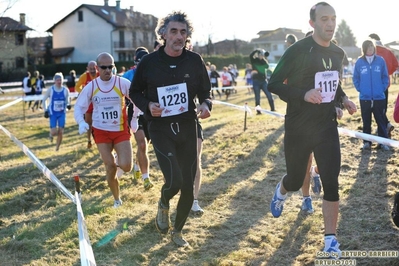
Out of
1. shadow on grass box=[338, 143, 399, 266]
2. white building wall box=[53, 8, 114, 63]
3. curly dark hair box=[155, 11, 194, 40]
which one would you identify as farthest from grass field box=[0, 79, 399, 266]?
white building wall box=[53, 8, 114, 63]

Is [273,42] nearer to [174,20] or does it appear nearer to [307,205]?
[307,205]

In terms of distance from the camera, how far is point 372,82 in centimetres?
944

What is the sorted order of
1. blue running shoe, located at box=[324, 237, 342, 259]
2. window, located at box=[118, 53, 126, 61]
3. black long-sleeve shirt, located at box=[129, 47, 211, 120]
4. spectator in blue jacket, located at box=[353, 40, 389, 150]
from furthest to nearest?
window, located at box=[118, 53, 126, 61] < spectator in blue jacket, located at box=[353, 40, 389, 150] < black long-sleeve shirt, located at box=[129, 47, 211, 120] < blue running shoe, located at box=[324, 237, 342, 259]

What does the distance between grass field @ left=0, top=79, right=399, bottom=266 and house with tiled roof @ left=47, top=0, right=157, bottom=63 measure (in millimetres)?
63685

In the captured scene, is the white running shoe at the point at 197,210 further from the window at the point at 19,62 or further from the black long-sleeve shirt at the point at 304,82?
→ the window at the point at 19,62

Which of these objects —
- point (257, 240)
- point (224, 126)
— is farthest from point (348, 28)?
point (257, 240)

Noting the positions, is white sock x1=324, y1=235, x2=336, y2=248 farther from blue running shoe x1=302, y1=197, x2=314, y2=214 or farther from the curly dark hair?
the curly dark hair

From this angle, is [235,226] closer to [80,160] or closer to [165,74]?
[165,74]

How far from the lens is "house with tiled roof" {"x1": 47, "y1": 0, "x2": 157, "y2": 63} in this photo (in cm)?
7319

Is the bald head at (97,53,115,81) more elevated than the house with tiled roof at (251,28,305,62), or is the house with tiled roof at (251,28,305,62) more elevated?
the house with tiled roof at (251,28,305,62)

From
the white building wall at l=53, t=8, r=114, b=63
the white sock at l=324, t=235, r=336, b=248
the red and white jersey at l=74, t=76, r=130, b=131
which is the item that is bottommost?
the white sock at l=324, t=235, r=336, b=248

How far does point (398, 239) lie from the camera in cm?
519

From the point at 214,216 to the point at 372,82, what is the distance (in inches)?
175

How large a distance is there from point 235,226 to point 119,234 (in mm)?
1309
